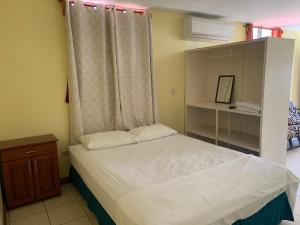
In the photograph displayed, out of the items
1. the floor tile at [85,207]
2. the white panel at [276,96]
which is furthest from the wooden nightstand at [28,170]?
the white panel at [276,96]

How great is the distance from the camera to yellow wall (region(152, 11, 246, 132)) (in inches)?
141

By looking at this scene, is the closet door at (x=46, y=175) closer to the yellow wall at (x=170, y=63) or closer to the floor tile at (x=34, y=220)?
the floor tile at (x=34, y=220)

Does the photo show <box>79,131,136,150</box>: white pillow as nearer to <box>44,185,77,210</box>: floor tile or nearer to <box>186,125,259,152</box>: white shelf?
<box>44,185,77,210</box>: floor tile

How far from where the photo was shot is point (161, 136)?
3.19m

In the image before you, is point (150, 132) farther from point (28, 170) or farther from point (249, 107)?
point (28, 170)

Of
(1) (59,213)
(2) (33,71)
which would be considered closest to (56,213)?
(1) (59,213)

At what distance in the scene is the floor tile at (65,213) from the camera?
2.31 meters

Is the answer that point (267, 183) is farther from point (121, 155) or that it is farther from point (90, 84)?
point (90, 84)

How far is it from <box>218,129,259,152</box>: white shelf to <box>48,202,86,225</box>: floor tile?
2.14 m

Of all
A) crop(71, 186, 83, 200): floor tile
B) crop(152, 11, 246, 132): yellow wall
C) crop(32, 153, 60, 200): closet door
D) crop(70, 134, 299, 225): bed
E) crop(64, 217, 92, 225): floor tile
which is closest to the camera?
crop(70, 134, 299, 225): bed

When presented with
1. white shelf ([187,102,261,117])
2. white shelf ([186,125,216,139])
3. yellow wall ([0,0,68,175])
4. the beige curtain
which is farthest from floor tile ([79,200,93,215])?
white shelf ([187,102,261,117])

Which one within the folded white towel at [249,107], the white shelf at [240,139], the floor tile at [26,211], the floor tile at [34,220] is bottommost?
the floor tile at [34,220]

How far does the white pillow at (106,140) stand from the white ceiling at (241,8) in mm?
1731

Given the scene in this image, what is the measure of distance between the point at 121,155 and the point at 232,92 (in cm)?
213
